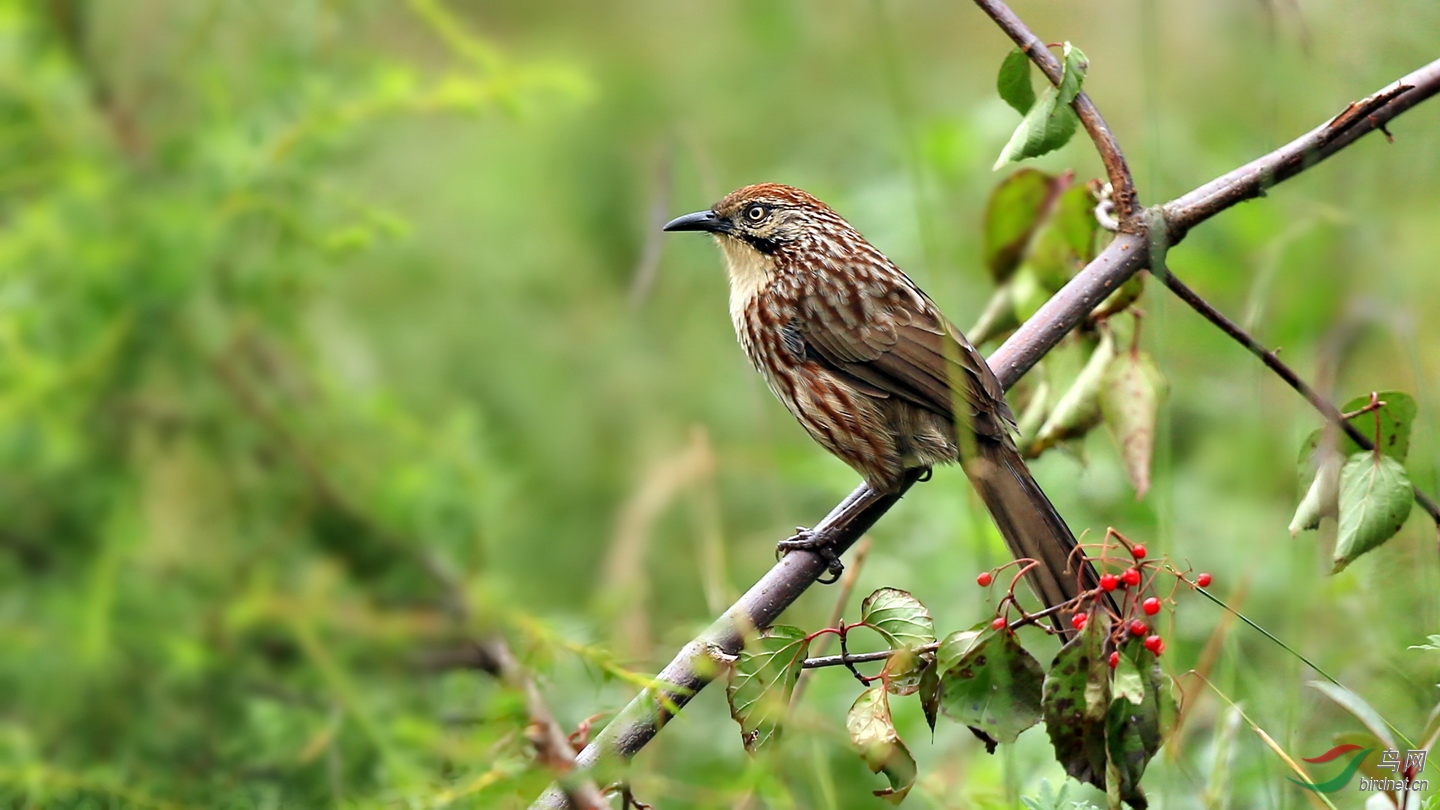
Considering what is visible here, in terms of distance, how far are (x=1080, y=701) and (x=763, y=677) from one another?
472mm

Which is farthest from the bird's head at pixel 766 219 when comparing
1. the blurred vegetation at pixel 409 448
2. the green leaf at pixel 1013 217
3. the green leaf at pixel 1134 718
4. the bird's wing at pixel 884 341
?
the green leaf at pixel 1134 718

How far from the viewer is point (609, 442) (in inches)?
238

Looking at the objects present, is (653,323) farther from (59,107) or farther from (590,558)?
(59,107)

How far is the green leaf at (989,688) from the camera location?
78.9 inches

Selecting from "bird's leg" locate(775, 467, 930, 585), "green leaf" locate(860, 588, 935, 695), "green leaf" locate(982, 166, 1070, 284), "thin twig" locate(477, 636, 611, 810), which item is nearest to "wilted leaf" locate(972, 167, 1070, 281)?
"green leaf" locate(982, 166, 1070, 284)

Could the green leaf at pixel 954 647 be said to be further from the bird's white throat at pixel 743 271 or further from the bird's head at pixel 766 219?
the bird's head at pixel 766 219

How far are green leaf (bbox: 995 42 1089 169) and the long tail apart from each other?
563 millimetres

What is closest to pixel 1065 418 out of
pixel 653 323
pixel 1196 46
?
pixel 653 323

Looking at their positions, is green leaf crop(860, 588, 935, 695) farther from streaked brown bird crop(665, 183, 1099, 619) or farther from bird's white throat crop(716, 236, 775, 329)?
bird's white throat crop(716, 236, 775, 329)

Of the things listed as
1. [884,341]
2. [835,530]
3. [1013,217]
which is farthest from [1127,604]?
[884,341]

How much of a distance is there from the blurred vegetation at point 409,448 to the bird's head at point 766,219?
54 centimetres

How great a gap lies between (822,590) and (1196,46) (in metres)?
4.67

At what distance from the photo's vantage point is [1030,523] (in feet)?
Result: 9.08

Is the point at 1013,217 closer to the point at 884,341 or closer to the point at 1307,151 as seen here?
the point at 884,341
